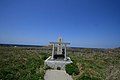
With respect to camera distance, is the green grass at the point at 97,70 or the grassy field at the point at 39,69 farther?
the green grass at the point at 97,70

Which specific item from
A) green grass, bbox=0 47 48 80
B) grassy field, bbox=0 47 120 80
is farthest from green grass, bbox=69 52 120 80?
green grass, bbox=0 47 48 80

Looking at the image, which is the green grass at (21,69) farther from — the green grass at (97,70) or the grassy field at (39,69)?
the green grass at (97,70)

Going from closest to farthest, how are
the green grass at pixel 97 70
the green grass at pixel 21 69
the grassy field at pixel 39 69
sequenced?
the green grass at pixel 21 69, the grassy field at pixel 39 69, the green grass at pixel 97 70

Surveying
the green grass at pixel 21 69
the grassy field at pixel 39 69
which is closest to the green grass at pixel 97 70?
the grassy field at pixel 39 69

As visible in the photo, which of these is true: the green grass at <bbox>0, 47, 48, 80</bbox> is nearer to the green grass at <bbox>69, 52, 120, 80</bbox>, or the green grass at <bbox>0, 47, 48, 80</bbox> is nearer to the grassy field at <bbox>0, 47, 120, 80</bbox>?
the grassy field at <bbox>0, 47, 120, 80</bbox>

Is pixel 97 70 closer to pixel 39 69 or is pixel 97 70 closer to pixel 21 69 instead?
pixel 39 69

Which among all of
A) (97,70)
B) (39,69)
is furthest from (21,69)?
(97,70)

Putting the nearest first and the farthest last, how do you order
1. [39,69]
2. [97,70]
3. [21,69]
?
1. [21,69]
2. [39,69]
3. [97,70]

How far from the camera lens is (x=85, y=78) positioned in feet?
40.7

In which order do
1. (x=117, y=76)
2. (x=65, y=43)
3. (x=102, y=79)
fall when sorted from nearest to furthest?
(x=117, y=76) → (x=102, y=79) → (x=65, y=43)

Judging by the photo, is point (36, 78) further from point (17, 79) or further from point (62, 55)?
point (62, 55)

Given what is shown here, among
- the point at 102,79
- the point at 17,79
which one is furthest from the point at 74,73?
the point at 17,79

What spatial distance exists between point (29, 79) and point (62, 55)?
37.5ft

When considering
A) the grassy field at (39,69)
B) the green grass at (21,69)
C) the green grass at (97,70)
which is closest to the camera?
the green grass at (21,69)
